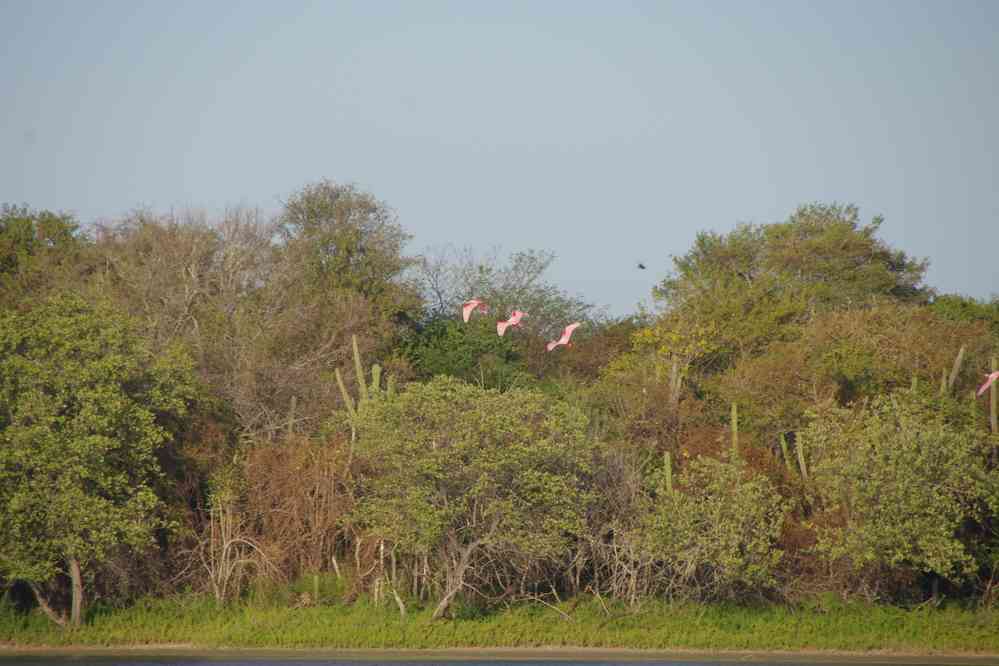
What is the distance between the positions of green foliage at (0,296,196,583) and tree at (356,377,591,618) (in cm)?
422

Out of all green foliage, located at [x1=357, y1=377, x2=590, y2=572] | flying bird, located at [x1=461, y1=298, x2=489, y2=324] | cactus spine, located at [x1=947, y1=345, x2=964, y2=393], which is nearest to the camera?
green foliage, located at [x1=357, y1=377, x2=590, y2=572]

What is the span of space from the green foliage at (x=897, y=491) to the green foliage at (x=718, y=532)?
4.31 feet

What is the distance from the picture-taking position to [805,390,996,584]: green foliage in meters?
26.2

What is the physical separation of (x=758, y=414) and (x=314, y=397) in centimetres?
1053

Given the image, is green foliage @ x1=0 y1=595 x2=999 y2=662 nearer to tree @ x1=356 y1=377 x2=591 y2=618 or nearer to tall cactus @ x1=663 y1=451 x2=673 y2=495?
tree @ x1=356 y1=377 x2=591 y2=618

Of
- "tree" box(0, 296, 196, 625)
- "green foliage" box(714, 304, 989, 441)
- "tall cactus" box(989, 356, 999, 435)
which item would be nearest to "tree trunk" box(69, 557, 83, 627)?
"tree" box(0, 296, 196, 625)

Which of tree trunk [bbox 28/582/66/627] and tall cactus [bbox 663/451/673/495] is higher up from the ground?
tall cactus [bbox 663/451/673/495]

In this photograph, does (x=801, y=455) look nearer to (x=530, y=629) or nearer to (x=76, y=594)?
(x=530, y=629)

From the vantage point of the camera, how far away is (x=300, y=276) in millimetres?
40562

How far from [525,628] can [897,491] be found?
747 centimetres

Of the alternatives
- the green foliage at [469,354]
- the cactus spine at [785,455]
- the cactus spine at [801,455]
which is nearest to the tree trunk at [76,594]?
the green foliage at [469,354]

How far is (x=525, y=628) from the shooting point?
84.9 ft

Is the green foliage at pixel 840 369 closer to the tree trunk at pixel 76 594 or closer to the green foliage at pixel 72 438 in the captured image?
the green foliage at pixel 72 438

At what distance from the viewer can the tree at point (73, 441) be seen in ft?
80.8
